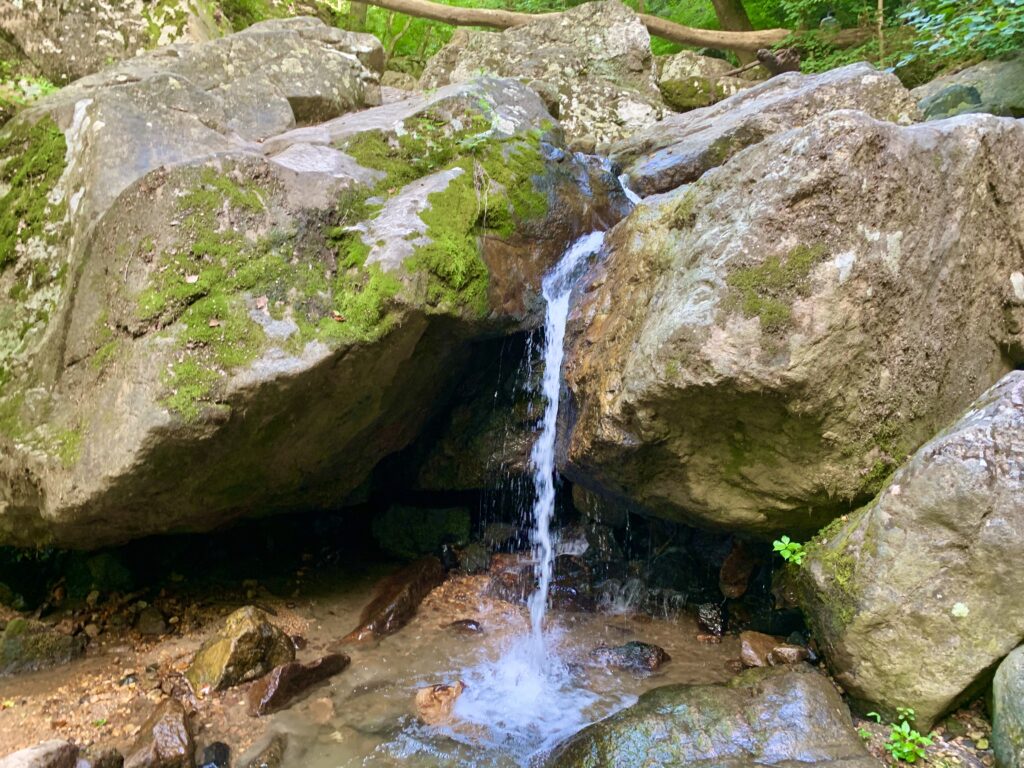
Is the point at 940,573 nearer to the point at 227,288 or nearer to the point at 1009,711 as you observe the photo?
the point at 1009,711

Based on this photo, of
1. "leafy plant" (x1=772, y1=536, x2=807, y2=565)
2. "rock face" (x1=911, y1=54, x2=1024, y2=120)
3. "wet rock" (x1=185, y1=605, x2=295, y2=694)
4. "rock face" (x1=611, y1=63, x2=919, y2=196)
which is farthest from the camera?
"rock face" (x1=911, y1=54, x2=1024, y2=120)

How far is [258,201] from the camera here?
4363 mm

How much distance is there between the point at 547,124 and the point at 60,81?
17.8 ft

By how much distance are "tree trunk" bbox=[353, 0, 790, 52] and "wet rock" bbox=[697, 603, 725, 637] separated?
1004 cm

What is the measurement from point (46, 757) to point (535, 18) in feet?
38.8

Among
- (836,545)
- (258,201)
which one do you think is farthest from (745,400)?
(258,201)

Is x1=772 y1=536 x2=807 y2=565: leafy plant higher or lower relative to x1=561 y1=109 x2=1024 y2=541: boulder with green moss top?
lower

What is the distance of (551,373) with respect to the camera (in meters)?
5.33

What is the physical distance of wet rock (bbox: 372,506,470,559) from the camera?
6.75 metres

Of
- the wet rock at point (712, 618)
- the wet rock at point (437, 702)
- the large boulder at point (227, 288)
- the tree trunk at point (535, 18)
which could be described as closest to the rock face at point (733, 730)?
the wet rock at point (437, 702)

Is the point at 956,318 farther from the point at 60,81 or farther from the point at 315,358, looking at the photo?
the point at 60,81

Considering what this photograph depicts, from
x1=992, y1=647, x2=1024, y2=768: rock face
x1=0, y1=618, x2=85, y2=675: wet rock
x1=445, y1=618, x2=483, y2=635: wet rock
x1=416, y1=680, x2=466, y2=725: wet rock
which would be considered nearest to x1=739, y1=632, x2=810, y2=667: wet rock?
x1=992, y1=647, x2=1024, y2=768: rock face

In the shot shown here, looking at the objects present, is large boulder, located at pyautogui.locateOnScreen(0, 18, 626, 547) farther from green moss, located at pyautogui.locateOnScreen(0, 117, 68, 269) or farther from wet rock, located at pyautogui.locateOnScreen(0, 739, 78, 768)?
wet rock, located at pyautogui.locateOnScreen(0, 739, 78, 768)

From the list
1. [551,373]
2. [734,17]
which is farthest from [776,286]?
[734,17]
